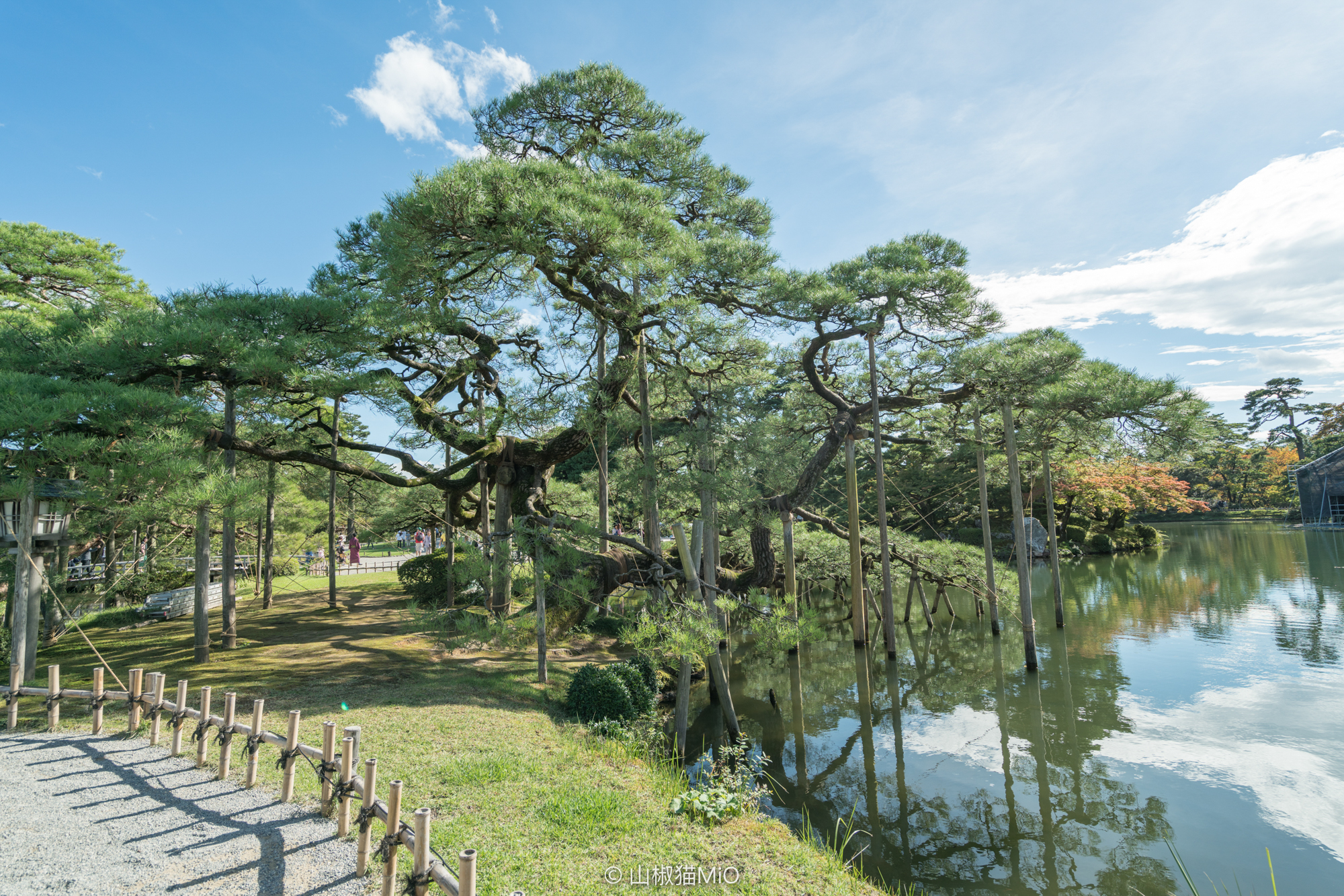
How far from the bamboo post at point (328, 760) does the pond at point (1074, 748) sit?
14.6ft

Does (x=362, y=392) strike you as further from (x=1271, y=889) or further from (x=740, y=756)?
(x=1271, y=889)

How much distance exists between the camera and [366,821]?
148 inches

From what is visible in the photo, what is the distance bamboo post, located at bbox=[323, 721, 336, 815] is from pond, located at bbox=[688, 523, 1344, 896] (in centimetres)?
445

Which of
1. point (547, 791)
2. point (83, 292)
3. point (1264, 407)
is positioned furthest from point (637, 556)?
point (1264, 407)

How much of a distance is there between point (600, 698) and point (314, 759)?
389 centimetres

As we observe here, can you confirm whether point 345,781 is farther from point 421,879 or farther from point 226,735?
point 226,735

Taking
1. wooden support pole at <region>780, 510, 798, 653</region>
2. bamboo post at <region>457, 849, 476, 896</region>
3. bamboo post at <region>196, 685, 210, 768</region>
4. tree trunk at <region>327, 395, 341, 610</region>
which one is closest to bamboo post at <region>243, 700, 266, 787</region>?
bamboo post at <region>196, 685, 210, 768</region>

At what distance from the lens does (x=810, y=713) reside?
31.7 ft

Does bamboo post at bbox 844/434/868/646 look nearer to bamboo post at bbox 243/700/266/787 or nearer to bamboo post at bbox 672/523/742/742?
bamboo post at bbox 672/523/742/742

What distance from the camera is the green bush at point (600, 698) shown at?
307 inches

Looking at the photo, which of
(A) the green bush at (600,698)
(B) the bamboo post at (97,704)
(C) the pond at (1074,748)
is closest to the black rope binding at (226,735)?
(B) the bamboo post at (97,704)

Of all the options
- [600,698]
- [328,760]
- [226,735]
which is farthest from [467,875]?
[600,698]

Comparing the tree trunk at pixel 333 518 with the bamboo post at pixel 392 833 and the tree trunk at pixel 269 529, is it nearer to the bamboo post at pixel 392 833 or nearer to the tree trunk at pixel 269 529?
the tree trunk at pixel 269 529

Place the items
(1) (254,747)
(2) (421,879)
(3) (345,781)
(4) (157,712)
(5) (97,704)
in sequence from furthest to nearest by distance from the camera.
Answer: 1. (5) (97,704)
2. (4) (157,712)
3. (1) (254,747)
4. (3) (345,781)
5. (2) (421,879)
